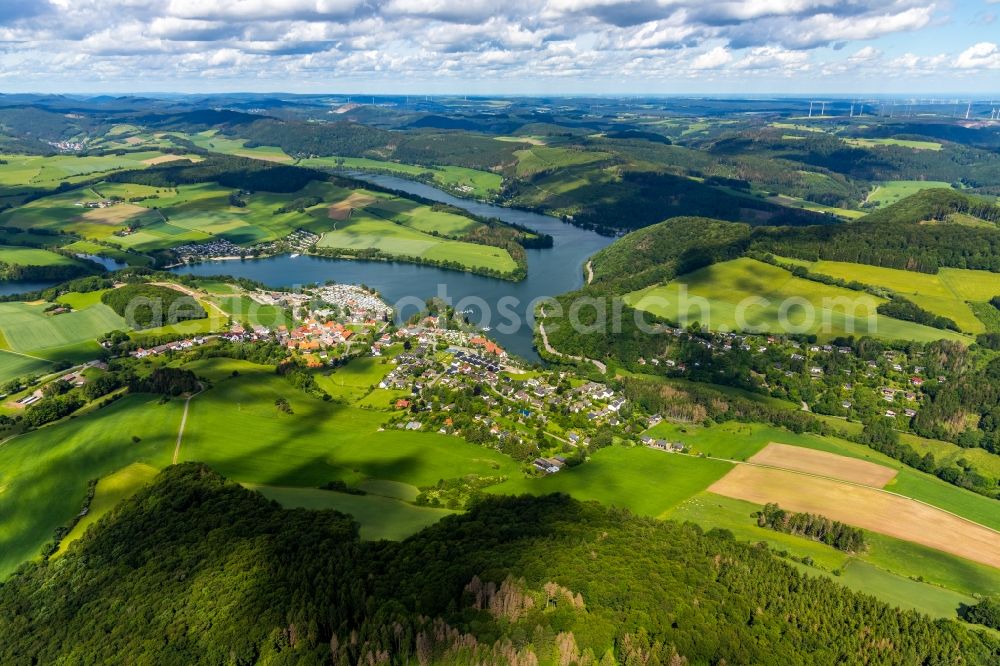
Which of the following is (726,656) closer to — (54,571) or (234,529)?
(234,529)

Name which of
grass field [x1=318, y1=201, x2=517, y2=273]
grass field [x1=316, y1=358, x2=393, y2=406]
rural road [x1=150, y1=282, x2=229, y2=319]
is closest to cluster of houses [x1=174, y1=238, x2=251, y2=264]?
grass field [x1=318, y1=201, x2=517, y2=273]

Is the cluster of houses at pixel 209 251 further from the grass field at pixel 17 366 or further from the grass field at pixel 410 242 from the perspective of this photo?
the grass field at pixel 17 366

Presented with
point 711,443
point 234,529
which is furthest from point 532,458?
point 234,529

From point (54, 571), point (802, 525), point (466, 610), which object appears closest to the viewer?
point (466, 610)

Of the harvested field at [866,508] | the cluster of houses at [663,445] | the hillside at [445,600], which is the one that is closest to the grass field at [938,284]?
the harvested field at [866,508]

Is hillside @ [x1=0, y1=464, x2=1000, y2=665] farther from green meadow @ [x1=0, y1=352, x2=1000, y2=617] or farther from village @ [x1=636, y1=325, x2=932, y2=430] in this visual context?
village @ [x1=636, y1=325, x2=932, y2=430]

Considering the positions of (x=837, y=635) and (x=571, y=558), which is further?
(x=571, y=558)
